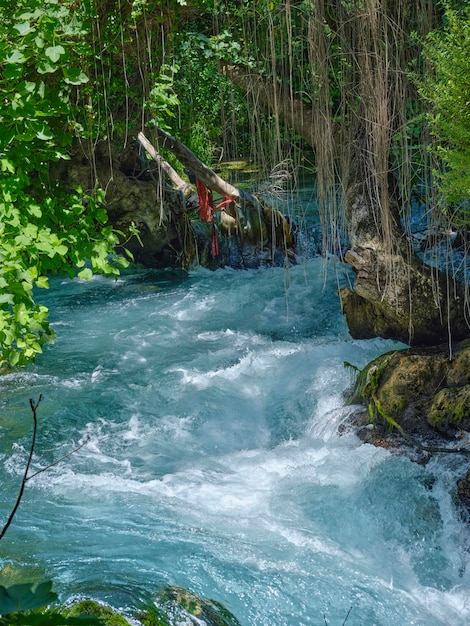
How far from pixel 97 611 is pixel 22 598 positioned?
1862 mm

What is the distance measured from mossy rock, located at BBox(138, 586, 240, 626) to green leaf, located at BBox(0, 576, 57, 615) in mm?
1845

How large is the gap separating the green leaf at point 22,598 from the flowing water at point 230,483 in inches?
76.7

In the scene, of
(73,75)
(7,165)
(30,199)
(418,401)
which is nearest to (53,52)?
(73,75)

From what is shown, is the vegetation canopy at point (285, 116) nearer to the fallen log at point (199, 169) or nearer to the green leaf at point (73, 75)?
the green leaf at point (73, 75)

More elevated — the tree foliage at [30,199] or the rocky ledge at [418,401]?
the tree foliage at [30,199]

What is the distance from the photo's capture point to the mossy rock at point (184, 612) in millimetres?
2668

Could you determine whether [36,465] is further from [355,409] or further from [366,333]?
[366,333]

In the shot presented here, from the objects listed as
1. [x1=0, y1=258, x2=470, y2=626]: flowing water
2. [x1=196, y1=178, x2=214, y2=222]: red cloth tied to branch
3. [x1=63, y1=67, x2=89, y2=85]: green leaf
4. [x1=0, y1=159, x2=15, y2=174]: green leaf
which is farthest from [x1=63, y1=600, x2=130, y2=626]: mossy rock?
[x1=196, y1=178, x2=214, y2=222]: red cloth tied to branch

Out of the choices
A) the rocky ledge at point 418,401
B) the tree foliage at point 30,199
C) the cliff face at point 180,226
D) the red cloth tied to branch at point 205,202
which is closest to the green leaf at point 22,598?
the tree foliage at point 30,199

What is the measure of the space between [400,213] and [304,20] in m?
1.41

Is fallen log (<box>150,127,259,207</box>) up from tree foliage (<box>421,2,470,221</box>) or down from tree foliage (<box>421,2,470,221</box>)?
down

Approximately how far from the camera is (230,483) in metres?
4.42

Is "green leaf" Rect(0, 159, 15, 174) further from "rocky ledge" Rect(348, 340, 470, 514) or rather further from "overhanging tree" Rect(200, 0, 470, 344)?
"rocky ledge" Rect(348, 340, 470, 514)

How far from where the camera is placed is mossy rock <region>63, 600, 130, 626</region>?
2.54 meters
